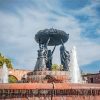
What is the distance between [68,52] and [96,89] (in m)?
14.5

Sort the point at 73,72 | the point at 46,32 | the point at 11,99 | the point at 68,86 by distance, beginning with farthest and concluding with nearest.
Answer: the point at 46,32
the point at 73,72
the point at 68,86
the point at 11,99

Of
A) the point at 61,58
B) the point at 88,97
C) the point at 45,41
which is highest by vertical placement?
the point at 45,41

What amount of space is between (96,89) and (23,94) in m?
1.84

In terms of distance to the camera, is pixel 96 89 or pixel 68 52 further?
pixel 68 52

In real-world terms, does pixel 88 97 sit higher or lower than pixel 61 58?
lower

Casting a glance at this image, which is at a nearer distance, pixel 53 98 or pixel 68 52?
pixel 53 98

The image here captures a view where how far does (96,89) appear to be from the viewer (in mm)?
6773

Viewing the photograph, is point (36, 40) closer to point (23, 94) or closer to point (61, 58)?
point (61, 58)

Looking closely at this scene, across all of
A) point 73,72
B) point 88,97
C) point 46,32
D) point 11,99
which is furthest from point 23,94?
point 46,32

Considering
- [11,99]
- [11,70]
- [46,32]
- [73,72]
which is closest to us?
[11,99]

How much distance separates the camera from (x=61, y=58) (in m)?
21.1

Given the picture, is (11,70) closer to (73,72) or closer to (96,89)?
(73,72)

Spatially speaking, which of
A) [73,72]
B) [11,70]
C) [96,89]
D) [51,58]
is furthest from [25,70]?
[96,89]

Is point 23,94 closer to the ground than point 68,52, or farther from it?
closer to the ground
